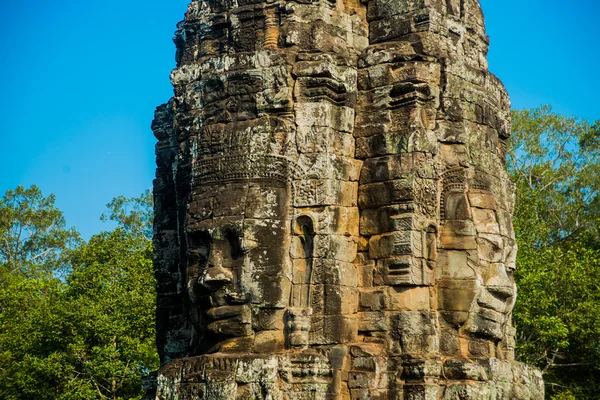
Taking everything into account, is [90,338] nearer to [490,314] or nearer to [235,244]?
[235,244]

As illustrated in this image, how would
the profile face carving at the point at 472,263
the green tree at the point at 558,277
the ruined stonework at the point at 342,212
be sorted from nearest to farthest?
the ruined stonework at the point at 342,212 → the profile face carving at the point at 472,263 → the green tree at the point at 558,277

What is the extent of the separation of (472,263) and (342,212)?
1.78m

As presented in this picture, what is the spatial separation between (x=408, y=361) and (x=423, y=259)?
131cm

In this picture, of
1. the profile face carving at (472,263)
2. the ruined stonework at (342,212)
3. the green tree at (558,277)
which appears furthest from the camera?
the green tree at (558,277)

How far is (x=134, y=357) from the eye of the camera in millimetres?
23656

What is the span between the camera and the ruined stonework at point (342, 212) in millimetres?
10672

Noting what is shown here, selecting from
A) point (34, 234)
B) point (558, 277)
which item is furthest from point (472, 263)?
point (34, 234)

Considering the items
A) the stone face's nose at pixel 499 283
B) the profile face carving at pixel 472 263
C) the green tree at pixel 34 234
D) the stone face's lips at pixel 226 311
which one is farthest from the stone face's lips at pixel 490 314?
the green tree at pixel 34 234

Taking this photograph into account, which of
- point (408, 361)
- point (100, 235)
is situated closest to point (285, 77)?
point (408, 361)

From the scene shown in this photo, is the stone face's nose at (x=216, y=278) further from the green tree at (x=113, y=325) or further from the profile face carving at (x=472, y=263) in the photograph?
the green tree at (x=113, y=325)

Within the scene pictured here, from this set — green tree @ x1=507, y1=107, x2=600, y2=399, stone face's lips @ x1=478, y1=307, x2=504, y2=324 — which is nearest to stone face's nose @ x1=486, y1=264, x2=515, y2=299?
stone face's lips @ x1=478, y1=307, x2=504, y2=324

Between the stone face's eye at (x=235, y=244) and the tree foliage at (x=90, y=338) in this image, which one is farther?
the tree foliage at (x=90, y=338)

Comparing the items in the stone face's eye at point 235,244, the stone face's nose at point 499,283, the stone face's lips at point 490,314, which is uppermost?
the stone face's eye at point 235,244

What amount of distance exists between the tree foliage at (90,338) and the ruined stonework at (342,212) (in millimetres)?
12098
